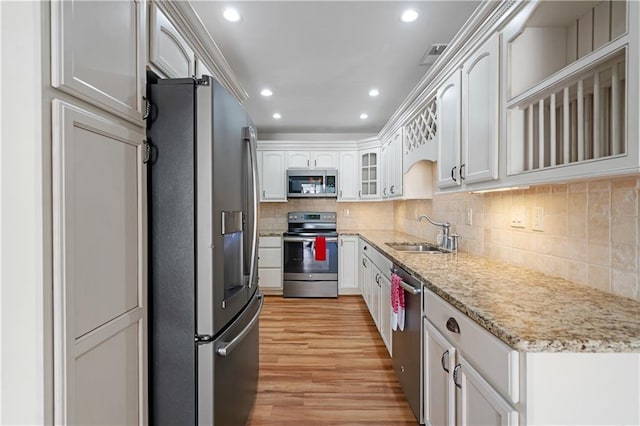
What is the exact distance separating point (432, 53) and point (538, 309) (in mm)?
2197

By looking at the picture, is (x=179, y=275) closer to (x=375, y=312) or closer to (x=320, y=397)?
(x=320, y=397)

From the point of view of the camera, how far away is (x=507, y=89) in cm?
150

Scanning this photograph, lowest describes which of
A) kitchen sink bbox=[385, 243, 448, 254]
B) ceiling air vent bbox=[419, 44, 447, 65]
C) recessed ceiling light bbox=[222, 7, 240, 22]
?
kitchen sink bbox=[385, 243, 448, 254]

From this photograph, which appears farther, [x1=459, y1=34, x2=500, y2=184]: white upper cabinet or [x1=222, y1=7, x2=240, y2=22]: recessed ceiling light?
[x1=222, y1=7, x2=240, y2=22]: recessed ceiling light

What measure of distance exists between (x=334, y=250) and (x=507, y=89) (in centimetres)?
345

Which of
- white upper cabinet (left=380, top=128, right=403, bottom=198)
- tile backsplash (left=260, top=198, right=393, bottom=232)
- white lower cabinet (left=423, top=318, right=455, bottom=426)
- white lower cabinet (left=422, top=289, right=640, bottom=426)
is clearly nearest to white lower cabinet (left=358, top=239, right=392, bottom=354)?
white upper cabinet (left=380, top=128, right=403, bottom=198)

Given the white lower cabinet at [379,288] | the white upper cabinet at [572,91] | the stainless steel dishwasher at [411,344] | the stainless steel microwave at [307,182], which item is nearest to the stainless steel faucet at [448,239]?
the white lower cabinet at [379,288]

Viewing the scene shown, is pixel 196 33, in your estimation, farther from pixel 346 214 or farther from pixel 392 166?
pixel 346 214

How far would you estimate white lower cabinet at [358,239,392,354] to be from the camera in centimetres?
266

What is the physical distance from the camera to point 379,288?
3014mm

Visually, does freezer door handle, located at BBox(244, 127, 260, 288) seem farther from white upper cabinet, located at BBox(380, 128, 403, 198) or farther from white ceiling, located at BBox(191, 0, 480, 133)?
white upper cabinet, located at BBox(380, 128, 403, 198)

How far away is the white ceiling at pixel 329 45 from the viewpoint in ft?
6.75

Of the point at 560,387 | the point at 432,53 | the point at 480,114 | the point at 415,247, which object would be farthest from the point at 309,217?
the point at 560,387

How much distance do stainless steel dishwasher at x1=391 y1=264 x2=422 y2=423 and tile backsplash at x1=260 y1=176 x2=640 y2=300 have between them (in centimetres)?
64
